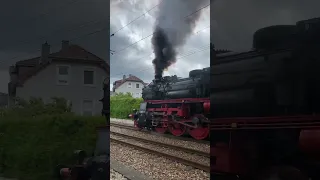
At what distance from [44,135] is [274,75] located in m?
1.34

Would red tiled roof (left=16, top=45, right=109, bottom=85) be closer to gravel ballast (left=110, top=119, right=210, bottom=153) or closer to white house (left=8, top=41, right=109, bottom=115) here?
white house (left=8, top=41, right=109, bottom=115)

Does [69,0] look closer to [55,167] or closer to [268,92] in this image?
[55,167]

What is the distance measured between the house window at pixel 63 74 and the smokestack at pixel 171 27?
0.55m

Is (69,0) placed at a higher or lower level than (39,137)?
higher

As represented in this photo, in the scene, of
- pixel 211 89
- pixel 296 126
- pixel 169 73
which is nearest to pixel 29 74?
pixel 169 73

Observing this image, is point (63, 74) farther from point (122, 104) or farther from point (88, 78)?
point (122, 104)

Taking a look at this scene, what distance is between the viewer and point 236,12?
1.55 meters

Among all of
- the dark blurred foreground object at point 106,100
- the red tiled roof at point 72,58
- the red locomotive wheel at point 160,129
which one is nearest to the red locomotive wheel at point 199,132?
the red locomotive wheel at point 160,129

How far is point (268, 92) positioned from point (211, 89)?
262 mm

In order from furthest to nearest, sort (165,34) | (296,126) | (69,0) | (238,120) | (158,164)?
(69,0) < (158,164) < (165,34) < (238,120) < (296,126)

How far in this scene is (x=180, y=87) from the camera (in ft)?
5.67

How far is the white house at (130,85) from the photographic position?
2029 mm

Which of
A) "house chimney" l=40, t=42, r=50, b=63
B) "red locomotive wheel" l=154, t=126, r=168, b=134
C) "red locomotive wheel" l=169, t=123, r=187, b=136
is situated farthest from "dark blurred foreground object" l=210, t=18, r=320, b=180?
"house chimney" l=40, t=42, r=50, b=63

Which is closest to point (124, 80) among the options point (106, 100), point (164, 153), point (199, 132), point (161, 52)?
point (106, 100)
